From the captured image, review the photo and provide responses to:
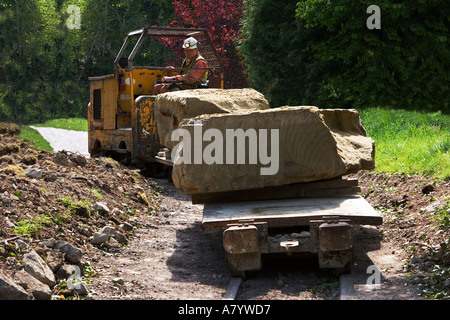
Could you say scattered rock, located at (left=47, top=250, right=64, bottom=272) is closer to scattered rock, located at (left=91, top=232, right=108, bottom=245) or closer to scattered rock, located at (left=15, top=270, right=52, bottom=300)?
scattered rock, located at (left=15, top=270, right=52, bottom=300)

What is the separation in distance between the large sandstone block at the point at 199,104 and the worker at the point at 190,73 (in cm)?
225

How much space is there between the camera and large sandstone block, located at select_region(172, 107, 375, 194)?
7035 millimetres

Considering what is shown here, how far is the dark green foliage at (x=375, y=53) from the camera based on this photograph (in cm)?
1708

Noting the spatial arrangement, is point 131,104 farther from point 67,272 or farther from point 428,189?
point 67,272

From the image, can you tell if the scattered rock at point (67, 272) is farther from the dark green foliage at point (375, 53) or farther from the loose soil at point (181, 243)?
the dark green foliage at point (375, 53)

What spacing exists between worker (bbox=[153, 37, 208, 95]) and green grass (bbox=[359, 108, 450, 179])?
11.2 ft

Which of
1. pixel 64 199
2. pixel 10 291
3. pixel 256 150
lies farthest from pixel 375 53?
pixel 10 291

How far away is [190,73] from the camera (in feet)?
39.8

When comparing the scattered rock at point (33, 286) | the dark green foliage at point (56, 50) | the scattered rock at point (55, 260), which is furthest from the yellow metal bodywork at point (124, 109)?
the dark green foliage at point (56, 50)

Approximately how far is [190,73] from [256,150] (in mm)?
5374

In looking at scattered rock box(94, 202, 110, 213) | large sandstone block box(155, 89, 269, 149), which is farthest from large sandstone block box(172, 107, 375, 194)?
scattered rock box(94, 202, 110, 213)

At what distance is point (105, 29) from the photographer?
4003 centimetres

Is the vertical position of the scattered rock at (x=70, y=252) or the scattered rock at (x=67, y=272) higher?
the scattered rock at (x=70, y=252)

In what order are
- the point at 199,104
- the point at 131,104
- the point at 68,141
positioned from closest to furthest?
1. the point at 199,104
2. the point at 131,104
3. the point at 68,141
